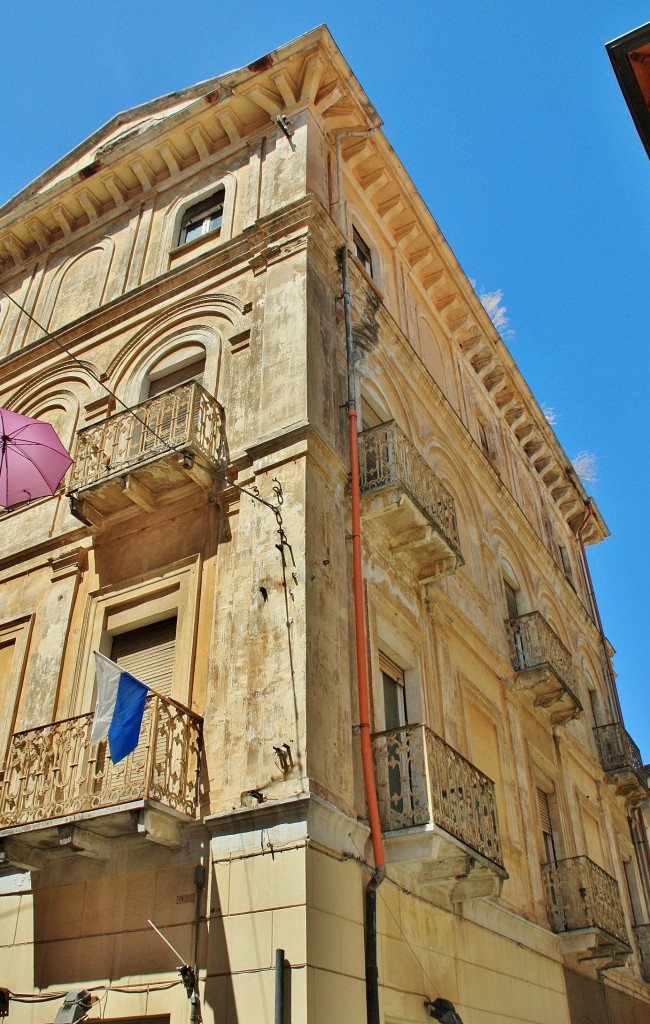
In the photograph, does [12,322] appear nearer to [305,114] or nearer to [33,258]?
[33,258]

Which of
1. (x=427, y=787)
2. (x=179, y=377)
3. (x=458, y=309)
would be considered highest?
(x=458, y=309)

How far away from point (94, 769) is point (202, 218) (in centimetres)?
982

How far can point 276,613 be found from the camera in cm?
876

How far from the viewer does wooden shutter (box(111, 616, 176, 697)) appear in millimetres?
9570

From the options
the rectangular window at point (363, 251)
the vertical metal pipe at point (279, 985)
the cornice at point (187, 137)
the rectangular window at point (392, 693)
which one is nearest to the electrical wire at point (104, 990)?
the vertical metal pipe at point (279, 985)

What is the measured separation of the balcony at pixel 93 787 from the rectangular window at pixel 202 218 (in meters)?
8.76

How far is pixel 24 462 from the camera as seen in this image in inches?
419

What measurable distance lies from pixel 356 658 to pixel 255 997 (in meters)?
3.45

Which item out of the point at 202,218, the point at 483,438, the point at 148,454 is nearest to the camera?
the point at 148,454

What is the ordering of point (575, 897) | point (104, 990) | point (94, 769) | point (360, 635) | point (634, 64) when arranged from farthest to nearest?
point (575, 897), point (360, 635), point (94, 769), point (104, 990), point (634, 64)

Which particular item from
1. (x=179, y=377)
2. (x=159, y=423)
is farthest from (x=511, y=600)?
(x=159, y=423)

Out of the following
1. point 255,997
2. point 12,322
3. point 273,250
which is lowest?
point 255,997

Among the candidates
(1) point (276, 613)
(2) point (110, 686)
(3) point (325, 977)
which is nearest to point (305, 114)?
(1) point (276, 613)

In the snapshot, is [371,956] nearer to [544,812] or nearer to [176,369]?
[544,812]
